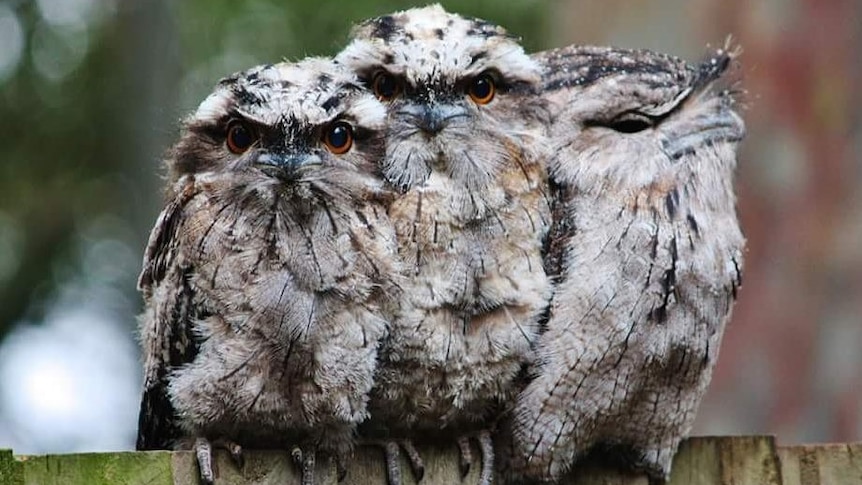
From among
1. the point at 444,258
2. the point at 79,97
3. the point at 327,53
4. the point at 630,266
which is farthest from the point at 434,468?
the point at 79,97

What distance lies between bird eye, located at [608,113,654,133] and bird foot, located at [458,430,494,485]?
0.85m

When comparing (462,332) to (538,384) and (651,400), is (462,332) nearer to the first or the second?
(538,384)

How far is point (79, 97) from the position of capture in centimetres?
898

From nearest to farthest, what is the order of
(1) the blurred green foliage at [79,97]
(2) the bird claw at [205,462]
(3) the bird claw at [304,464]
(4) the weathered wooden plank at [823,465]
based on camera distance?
(2) the bird claw at [205,462], (3) the bird claw at [304,464], (4) the weathered wooden plank at [823,465], (1) the blurred green foliage at [79,97]

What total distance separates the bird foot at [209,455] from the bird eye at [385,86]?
0.96 metres

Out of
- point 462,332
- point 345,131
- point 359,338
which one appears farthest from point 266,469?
point 345,131

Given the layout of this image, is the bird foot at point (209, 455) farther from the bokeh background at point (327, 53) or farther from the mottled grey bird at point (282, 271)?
the bokeh background at point (327, 53)

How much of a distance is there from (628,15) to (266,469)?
16.4ft

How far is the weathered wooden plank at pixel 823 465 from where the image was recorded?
11.0 ft

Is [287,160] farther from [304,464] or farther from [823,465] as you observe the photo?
[823,465]

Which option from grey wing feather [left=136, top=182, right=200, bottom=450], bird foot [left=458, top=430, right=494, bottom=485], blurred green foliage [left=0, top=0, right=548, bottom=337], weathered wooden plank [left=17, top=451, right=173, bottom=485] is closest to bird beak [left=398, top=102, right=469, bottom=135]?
grey wing feather [left=136, top=182, right=200, bottom=450]

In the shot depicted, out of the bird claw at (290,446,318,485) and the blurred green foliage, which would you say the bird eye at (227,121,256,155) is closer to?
the bird claw at (290,446,318,485)

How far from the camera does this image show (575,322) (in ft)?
11.2

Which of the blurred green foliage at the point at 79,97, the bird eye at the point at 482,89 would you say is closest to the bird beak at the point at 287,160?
the bird eye at the point at 482,89
